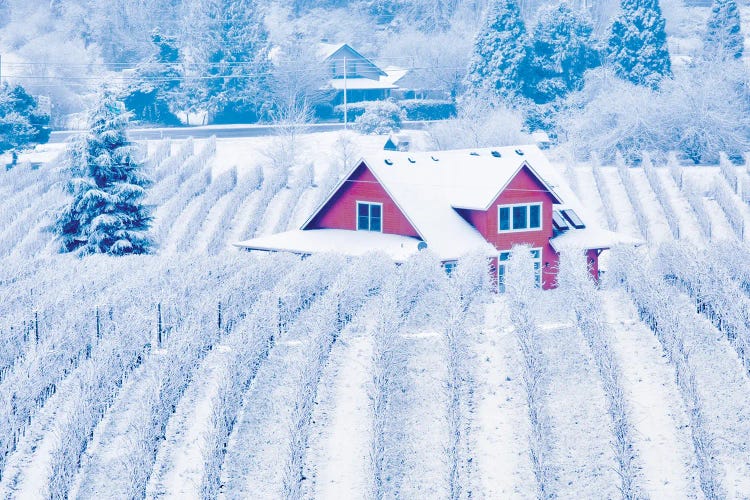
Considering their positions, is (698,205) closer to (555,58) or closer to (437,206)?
(437,206)

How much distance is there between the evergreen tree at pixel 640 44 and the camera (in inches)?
2306

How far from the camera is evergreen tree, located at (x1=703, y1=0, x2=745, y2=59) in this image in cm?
6400

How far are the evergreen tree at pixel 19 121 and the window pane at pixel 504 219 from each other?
96.4 ft

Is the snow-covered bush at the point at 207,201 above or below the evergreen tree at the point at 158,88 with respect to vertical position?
below

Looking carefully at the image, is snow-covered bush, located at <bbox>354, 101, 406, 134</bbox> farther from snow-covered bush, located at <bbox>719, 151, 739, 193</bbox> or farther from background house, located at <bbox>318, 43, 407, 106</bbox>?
snow-covered bush, located at <bbox>719, 151, 739, 193</bbox>

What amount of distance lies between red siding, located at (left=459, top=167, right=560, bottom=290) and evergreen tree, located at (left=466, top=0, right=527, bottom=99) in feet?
88.9

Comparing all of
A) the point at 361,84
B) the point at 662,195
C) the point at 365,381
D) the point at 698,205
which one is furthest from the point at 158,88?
the point at 365,381

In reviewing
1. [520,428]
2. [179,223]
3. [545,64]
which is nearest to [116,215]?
[179,223]

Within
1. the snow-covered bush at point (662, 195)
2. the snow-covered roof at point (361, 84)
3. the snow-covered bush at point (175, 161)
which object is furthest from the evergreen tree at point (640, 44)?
the snow-covered bush at point (175, 161)

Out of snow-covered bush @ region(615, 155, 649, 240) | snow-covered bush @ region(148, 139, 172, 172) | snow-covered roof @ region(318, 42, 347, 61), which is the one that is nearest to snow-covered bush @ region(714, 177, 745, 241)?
snow-covered bush @ region(615, 155, 649, 240)

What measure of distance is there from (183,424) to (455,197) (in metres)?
17.7

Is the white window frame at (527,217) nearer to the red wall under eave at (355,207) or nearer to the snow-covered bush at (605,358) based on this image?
the red wall under eave at (355,207)

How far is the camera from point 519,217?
1240 inches

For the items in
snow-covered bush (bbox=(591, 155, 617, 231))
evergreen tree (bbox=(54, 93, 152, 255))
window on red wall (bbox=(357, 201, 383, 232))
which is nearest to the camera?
evergreen tree (bbox=(54, 93, 152, 255))
